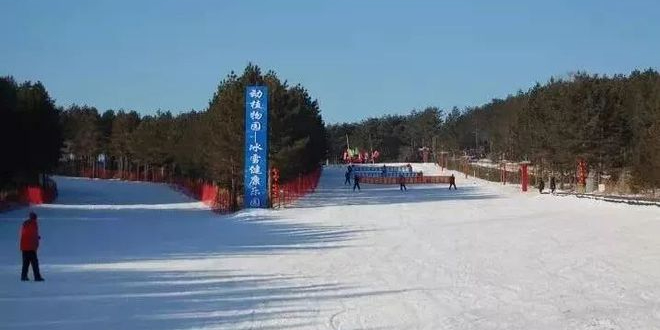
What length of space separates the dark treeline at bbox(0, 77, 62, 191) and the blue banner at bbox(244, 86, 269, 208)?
51.9 ft

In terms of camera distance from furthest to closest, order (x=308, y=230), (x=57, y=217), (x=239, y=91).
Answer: (x=239, y=91)
(x=57, y=217)
(x=308, y=230)

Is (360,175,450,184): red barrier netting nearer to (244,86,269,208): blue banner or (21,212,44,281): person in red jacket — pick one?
(244,86,269,208): blue banner

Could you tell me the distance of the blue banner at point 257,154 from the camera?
43531 mm

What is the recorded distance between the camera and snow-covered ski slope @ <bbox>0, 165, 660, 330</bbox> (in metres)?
12.1

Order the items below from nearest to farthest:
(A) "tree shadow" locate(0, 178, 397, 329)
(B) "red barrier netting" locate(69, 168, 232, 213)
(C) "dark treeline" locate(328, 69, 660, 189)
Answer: (A) "tree shadow" locate(0, 178, 397, 329) → (B) "red barrier netting" locate(69, 168, 232, 213) → (C) "dark treeline" locate(328, 69, 660, 189)

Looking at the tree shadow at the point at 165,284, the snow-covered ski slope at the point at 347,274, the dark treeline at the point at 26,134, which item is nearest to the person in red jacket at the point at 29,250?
the tree shadow at the point at 165,284

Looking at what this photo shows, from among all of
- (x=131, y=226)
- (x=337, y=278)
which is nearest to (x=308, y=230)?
(x=131, y=226)

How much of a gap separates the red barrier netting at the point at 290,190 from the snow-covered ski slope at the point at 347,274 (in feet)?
36.6

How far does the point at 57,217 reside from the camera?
41.7 metres

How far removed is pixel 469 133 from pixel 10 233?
128m

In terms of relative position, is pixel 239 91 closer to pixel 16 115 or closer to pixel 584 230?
pixel 16 115

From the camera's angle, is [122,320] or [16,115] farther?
[16,115]

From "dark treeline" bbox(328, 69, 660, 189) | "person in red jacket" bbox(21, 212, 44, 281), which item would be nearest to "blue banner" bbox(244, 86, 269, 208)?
"dark treeline" bbox(328, 69, 660, 189)

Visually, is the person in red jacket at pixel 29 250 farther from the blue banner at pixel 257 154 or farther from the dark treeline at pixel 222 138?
the dark treeline at pixel 222 138
